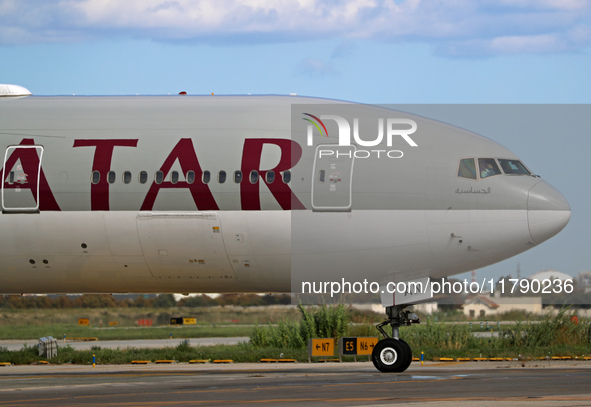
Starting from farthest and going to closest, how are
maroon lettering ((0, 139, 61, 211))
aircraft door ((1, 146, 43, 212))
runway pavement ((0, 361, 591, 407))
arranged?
aircraft door ((1, 146, 43, 212)), maroon lettering ((0, 139, 61, 211)), runway pavement ((0, 361, 591, 407))

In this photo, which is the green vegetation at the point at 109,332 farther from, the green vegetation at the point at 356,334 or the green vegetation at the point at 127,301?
the green vegetation at the point at 356,334

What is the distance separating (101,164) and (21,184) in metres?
2.24

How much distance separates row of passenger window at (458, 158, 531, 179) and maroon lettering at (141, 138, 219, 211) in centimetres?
640

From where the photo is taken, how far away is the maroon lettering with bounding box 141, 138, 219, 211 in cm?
2497

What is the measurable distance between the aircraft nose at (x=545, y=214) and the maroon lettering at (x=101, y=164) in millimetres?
10330

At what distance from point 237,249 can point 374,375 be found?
494 cm

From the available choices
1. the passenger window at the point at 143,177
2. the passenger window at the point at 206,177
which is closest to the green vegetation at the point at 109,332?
the passenger window at the point at 143,177

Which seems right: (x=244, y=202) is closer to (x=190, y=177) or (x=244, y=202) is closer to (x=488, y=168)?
(x=190, y=177)

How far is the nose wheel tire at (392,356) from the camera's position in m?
25.2

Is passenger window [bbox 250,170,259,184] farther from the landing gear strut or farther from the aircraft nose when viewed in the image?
the aircraft nose

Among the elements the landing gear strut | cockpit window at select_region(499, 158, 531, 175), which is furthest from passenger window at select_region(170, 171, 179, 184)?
cockpit window at select_region(499, 158, 531, 175)

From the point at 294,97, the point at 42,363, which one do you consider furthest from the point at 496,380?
the point at 42,363

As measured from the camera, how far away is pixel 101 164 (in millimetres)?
25609

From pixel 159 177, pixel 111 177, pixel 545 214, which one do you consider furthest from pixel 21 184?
pixel 545 214
